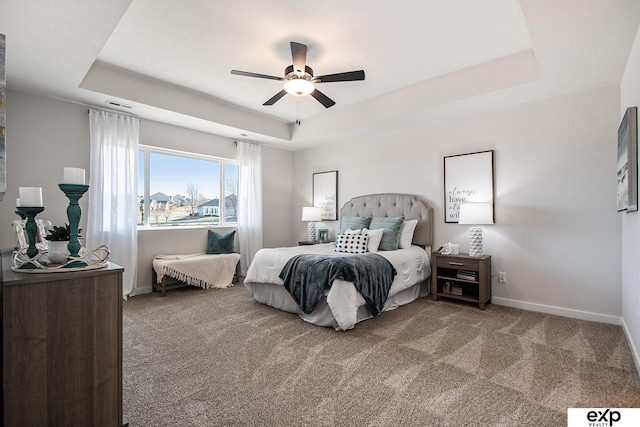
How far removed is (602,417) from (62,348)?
8.96 ft

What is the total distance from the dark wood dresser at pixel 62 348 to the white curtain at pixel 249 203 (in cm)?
413

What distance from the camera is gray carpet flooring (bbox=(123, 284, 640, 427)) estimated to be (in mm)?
1775

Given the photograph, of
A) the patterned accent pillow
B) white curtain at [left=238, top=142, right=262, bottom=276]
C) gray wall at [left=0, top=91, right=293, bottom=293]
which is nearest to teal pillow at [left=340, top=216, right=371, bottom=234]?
the patterned accent pillow

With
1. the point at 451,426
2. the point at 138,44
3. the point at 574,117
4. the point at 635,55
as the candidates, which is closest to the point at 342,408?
the point at 451,426

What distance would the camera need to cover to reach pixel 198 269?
458 cm

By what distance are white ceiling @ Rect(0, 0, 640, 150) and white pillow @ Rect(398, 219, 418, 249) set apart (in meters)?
1.47

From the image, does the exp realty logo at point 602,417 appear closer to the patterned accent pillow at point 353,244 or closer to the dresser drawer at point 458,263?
Answer: the dresser drawer at point 458,263

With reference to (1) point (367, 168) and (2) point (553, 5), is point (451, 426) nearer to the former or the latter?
(2) point (553, 5)

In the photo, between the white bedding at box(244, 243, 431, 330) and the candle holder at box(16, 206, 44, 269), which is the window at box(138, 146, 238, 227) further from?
the candle holder at box(16, 206, 44, 269)

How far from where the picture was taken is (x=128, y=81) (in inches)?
146

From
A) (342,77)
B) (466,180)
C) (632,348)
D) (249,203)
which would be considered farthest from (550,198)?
(249,203)

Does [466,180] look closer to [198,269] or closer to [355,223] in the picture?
[355,223]

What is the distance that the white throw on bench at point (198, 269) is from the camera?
436 centimetres

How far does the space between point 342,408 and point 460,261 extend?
8.50 feet
